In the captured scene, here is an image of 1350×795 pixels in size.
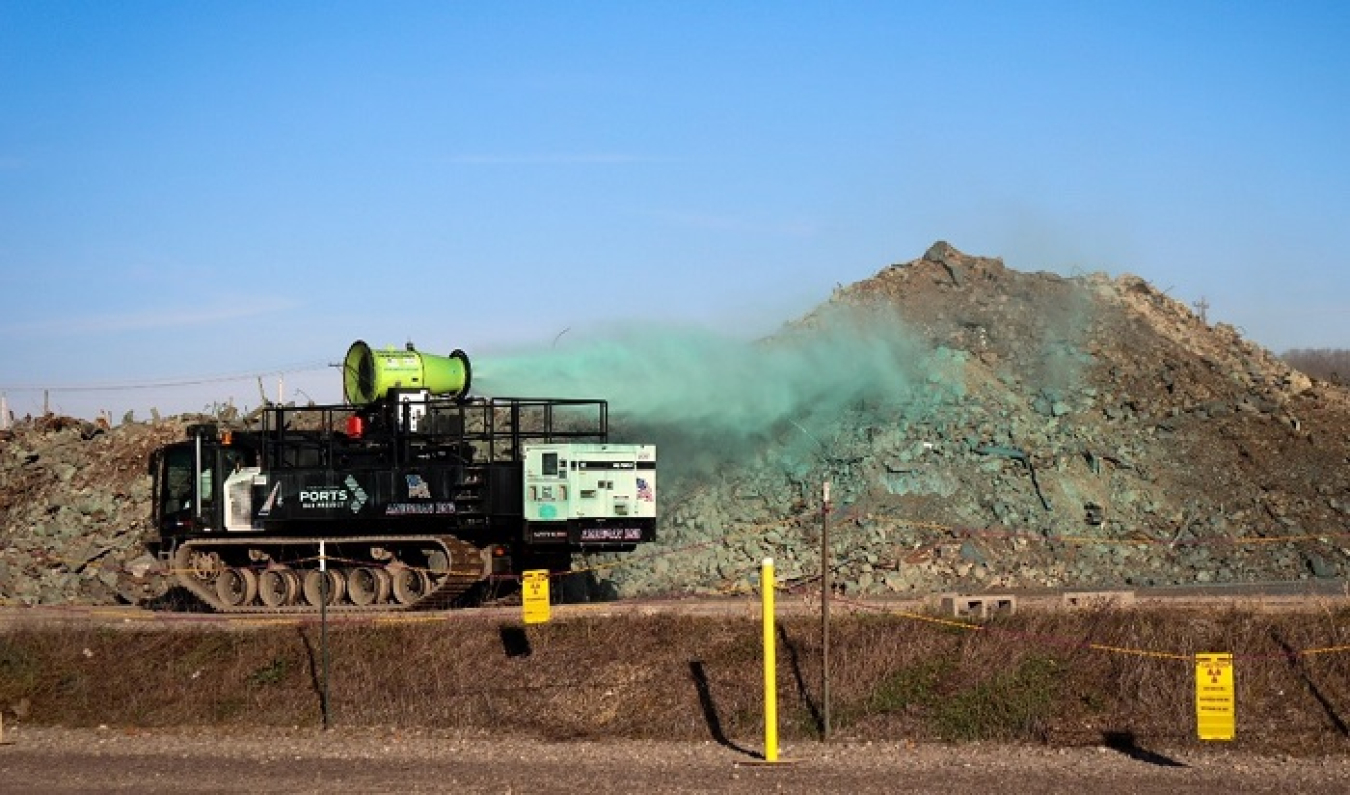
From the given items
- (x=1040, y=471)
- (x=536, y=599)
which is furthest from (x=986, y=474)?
(x=536, y=599)

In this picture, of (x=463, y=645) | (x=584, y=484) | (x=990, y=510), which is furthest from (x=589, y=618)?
(x=990, y=510)

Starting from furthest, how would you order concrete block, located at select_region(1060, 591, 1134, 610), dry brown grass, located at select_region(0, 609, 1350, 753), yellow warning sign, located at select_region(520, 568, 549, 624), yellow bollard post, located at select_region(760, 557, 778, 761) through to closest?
1. concrete block, located at select_region(1060, 591, 1134, 610)
2. yellow warning sign, located at select_region(520, 568, 549, 624)
3. dry brown grass, located at select_region(0, 609, 1350, 753)
4. yellow bollard post, located at select_region(760, 557, 778, 761)

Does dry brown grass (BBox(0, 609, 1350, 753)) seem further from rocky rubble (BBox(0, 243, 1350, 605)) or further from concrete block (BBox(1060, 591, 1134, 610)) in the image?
rocky rubble (BBox(0, 243, 1350, 605))

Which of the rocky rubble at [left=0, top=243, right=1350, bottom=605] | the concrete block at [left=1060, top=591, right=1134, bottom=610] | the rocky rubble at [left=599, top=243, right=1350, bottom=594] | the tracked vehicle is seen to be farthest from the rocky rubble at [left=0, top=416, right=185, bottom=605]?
the concrete block at [left=1060, top=591, right=1134, bottom=610]

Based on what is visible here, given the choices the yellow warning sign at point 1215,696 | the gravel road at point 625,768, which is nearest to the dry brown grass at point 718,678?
the gravel road at point 625,768

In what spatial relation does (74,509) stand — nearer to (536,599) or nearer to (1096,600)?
(536,599)

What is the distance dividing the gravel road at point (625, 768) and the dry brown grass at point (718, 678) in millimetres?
633

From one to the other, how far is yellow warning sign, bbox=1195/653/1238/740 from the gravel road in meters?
0.52

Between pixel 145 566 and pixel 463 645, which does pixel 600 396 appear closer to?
pixel 145 566

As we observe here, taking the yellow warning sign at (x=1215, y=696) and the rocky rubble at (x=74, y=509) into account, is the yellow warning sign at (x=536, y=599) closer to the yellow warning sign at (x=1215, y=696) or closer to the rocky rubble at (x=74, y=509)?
the yellow warning sign at (x=1215, y=696)

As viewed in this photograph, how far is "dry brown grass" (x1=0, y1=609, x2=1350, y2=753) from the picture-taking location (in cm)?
1980

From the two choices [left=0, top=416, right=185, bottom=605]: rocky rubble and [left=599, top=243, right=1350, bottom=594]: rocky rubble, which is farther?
[left=0, top=416, right=185, bottom=605]: rocky rubble

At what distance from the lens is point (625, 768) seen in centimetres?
1877

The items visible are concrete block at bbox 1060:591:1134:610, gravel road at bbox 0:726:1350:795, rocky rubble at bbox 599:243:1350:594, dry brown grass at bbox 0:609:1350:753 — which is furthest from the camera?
rocky rubble at bbox 599:243:1350:594
